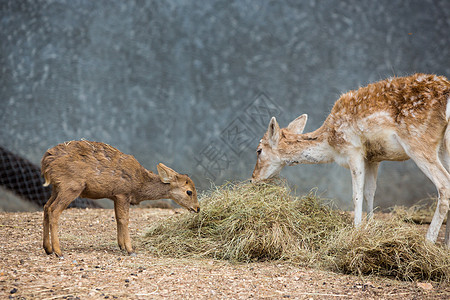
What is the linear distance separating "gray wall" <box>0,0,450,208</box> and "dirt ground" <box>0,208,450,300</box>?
311 centimetres

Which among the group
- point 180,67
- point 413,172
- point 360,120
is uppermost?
point 180,67

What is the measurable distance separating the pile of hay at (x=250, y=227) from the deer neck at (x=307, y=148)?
1.57 feet

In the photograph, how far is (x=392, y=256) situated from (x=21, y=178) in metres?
5.55

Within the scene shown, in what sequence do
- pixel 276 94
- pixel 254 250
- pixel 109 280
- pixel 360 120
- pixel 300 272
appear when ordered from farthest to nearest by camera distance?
pixel 276 94 → pixel 360 120 → pixel 254 250 → pixel 300 272 → pixel 109 280

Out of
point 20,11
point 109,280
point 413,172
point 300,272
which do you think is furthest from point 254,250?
point 20,11

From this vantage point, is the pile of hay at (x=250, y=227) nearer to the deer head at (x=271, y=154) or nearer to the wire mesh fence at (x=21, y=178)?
the deer head at (x=271, y=154)

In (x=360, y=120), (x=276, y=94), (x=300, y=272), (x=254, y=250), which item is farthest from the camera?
(x=276, y=94)

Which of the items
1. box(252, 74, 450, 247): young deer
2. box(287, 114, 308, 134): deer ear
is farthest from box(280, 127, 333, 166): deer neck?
box(287, 114, 308, 134): deer ear

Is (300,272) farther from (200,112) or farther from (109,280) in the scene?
(200,112)

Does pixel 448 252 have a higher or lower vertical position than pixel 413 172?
lower

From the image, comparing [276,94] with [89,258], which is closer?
[89,258]

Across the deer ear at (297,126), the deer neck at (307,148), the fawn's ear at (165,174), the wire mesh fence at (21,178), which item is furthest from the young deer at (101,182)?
the wire mesh fence at (21,178)

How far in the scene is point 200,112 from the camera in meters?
7.31

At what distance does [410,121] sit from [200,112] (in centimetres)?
353
